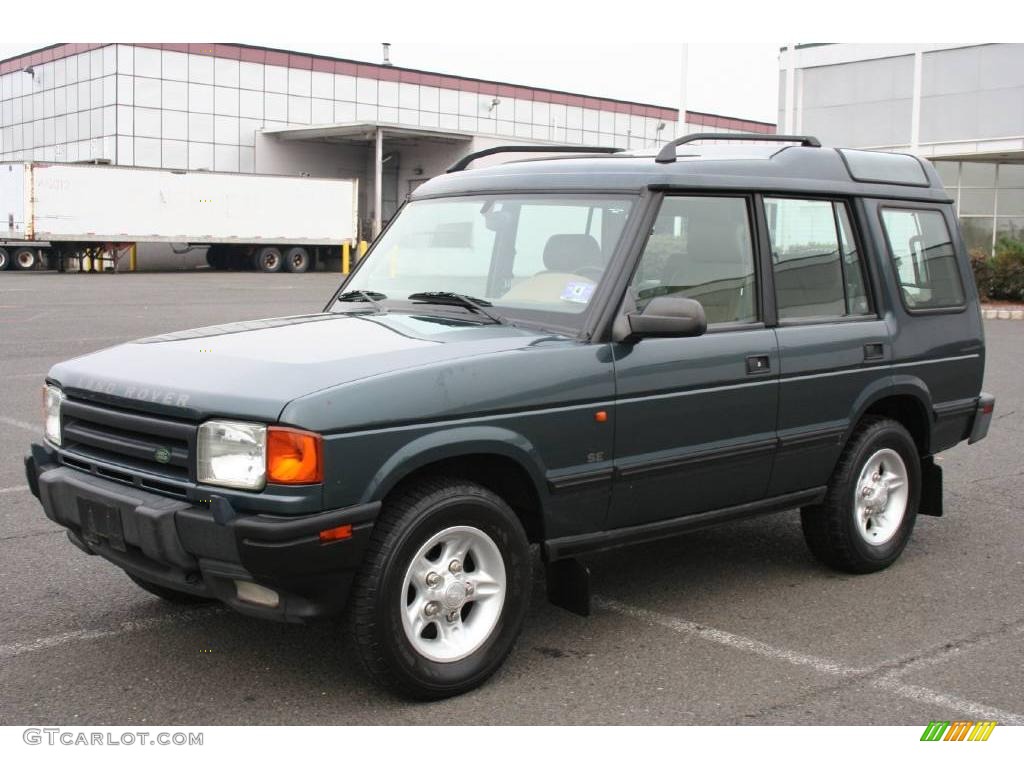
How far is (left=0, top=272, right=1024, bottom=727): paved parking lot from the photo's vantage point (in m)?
4.09

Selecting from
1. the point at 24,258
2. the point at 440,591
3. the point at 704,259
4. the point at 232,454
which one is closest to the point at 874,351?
the point at 704,259

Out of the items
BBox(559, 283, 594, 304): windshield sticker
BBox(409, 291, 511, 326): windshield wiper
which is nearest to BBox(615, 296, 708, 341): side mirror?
BBox(559, 283, 594, 304): windshield sticker

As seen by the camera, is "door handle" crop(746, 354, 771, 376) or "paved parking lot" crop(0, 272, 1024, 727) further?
"door handle" crop(746, 354, 771, 376)

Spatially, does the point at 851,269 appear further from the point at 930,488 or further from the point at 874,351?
the point at 930,488

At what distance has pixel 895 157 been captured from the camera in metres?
6.22

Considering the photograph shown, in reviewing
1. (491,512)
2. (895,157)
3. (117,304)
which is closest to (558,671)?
(491,512)

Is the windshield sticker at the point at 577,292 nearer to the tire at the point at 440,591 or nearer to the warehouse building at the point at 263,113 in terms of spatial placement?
the tire at the point at 440,591

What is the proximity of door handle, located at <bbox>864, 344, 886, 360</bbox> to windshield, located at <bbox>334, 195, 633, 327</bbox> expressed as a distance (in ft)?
5.09

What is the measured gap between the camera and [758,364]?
5105 mm

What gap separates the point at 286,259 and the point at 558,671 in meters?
40.9

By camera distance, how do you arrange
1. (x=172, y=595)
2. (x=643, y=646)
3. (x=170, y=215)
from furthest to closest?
(x=170, y=215)
(x=172, y=595)
(x=643, y=646)

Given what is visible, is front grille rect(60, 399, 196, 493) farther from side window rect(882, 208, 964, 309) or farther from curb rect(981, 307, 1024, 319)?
curb rect(981, 307, 1024, 319)

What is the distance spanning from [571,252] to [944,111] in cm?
3259

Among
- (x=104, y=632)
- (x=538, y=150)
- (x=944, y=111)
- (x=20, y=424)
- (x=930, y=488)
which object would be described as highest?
(x=944, y=111)
